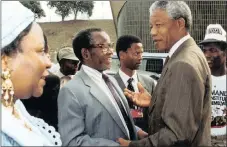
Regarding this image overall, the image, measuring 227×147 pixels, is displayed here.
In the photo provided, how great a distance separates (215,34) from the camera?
1391 mm

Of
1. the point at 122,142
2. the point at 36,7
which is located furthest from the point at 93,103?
the point at 36,7

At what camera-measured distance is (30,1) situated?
137cm

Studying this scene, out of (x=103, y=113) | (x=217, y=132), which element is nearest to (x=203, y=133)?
(x=217, y=132)

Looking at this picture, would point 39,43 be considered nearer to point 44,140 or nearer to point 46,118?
point 44,140

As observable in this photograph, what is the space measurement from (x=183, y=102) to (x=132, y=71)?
392 mm

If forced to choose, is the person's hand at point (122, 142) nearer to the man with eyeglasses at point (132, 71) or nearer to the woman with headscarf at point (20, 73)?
the man with eyeglasses at point (132, 71)

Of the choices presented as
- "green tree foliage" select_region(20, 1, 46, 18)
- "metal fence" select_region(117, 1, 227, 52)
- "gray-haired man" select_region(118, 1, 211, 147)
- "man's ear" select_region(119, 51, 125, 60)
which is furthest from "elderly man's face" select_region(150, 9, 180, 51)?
"green tree foliage" select_region(20, 1, 46, 18)

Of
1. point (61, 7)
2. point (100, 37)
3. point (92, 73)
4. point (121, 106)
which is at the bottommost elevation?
point (121, 106)

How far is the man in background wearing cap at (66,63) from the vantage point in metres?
1.47

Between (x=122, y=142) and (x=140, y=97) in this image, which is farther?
(x=140, y=97)

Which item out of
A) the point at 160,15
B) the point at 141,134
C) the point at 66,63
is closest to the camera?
the point at 160,15

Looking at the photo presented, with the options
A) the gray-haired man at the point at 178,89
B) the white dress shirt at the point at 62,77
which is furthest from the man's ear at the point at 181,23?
the white dress shirt at the point at 62,77

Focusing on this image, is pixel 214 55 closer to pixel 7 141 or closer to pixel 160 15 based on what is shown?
pixel 160 15

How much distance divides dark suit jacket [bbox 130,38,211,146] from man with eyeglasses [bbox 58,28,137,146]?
0.10 m
